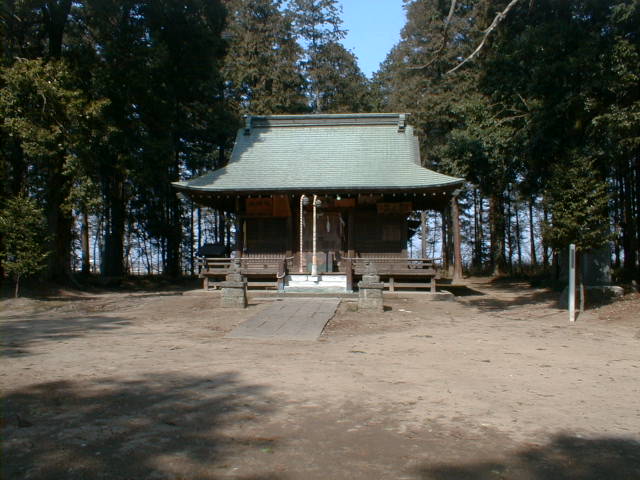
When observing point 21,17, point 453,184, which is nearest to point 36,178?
point 21,17

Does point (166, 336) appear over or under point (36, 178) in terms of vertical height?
under

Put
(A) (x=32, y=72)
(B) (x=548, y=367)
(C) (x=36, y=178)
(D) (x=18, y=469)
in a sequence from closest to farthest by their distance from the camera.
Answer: (D) (x=18, y=469) < (B) (x=548, y=367) < (A) (x=32, y=72) < (C) (x=36, y=178)

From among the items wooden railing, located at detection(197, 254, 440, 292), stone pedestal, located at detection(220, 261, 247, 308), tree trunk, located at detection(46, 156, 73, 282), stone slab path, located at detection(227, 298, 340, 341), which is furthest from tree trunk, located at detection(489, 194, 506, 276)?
tree trunk, located at detection(46, 156, 73, 282)

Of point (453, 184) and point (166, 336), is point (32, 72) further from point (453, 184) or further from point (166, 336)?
point (453, 184)

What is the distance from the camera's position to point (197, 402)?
4992mm

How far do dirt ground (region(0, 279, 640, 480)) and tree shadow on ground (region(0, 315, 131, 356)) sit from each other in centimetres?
7

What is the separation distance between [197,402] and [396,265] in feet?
41.9

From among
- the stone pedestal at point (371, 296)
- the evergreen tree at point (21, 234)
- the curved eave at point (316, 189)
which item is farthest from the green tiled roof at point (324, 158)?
the stone pedestal at point (371, 296)

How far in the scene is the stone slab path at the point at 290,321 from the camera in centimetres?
942

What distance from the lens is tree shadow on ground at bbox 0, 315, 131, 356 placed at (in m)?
8.20

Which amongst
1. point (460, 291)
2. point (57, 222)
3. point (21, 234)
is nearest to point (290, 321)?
point (21, 234)

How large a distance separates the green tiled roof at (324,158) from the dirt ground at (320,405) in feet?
25.5

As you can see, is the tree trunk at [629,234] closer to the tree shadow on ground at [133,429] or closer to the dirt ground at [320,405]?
the dirt ground at [320,405]

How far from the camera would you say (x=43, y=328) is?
10.2m
